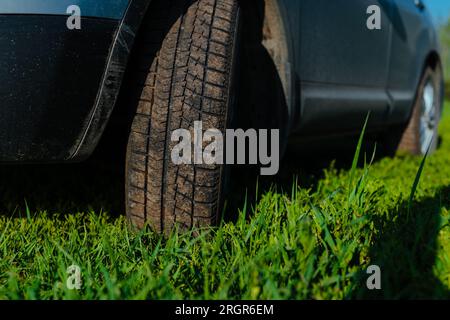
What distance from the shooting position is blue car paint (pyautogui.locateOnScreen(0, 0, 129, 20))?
1450 millimetres

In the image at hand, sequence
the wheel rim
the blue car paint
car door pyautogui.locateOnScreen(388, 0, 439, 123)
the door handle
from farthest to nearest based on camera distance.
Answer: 1. the wheel rim
2. the door handle
3. car door pyautogui.locateOnScreen(388, 0, 439, 123)
4. the blue car paint

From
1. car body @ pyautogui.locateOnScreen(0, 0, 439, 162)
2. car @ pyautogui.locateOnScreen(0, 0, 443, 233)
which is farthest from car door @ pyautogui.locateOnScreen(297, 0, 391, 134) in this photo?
car body @ pyautogui.locateOnScreen(0, 0, 439, 162)

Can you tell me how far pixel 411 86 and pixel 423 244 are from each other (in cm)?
255

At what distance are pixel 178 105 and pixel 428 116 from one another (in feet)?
10.8

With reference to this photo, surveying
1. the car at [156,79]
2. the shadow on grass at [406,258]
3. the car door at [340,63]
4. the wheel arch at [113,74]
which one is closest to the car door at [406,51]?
the car door at [340,63]

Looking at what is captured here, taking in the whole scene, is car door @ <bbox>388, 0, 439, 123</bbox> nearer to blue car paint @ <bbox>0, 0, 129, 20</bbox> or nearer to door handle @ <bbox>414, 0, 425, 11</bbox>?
door handle @ <bbox>414, 0, 425, 11</bbox>

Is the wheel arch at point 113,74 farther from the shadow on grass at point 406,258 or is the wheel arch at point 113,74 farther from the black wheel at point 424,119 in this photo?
the black wheel at point 424,119

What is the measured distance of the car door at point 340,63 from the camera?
232 centimetres

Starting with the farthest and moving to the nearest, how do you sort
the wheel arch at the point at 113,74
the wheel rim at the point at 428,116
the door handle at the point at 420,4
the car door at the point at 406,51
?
the wheel rim at the point at 428,116
the door handle at the point at 420,4
the car door at the point at 406,51
the wheel arch at the point at 113,74

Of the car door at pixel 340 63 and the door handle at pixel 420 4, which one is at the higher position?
the door handle at pixel 420 4

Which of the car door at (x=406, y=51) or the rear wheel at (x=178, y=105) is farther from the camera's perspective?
the car door at (x=406, y=51)

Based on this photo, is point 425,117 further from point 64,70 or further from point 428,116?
point 64,70

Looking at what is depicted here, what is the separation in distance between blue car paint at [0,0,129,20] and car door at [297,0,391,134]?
0.90 m

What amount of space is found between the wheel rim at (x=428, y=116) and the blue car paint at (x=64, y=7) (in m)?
3.25
